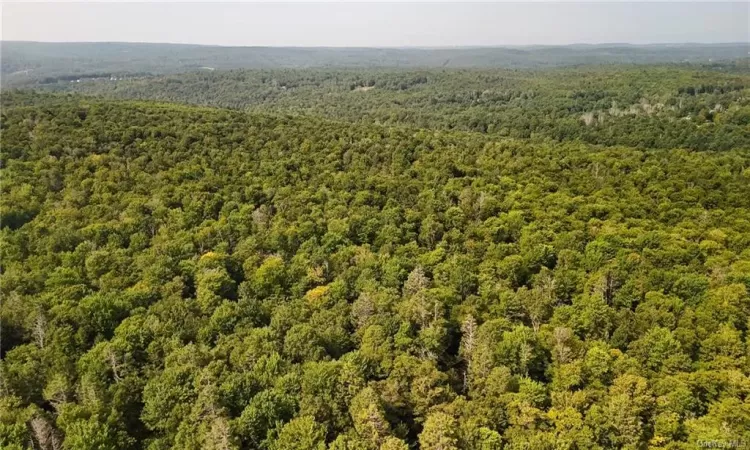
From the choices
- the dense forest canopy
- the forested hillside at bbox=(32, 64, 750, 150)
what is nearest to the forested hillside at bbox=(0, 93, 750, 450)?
the dense forest canopy

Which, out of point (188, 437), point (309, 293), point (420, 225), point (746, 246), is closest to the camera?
point (188, 437)

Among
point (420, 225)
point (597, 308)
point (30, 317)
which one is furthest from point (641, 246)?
point (30, 317)

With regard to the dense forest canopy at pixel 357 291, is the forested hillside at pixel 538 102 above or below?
above

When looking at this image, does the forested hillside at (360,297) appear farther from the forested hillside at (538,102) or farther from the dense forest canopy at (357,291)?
the forested hillside at (538,102)

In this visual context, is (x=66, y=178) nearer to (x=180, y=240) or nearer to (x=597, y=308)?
(x=180, y=240)

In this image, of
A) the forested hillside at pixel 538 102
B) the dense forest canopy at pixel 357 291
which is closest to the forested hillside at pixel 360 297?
the dense forest canopy at pixel 357 291

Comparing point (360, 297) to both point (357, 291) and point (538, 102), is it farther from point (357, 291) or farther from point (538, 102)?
point (538, 102)
